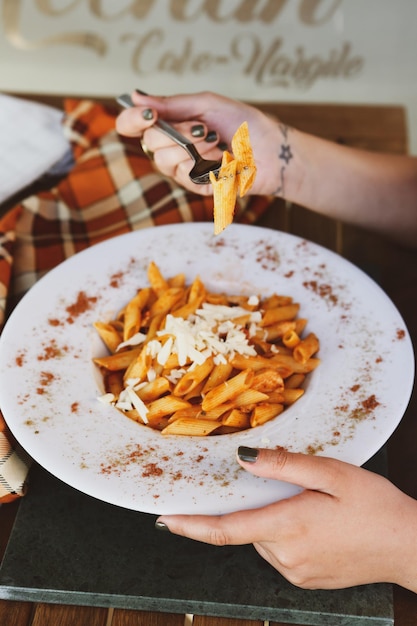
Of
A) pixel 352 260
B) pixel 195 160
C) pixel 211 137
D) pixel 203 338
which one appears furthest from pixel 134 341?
pixel 352 260

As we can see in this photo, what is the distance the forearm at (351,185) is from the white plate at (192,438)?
0.17 m

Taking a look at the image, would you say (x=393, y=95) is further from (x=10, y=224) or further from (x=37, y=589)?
(x=37, y=589)

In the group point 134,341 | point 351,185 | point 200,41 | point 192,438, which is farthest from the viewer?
point 200,41

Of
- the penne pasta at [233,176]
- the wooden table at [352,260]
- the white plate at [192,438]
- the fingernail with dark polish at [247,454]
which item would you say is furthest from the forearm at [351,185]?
the fingernail with dark polish at [247,454]

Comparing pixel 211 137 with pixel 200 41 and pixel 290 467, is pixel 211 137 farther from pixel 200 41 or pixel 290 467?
pixel 200 41

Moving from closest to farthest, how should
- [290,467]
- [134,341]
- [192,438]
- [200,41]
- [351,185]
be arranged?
1. [290,467]
2. [192,438]
3. [134,341]
4. [351,185]
5. [200,41]

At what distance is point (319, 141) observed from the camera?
1.43 meters

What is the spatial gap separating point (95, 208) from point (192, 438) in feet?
2.23

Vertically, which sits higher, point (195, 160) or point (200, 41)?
point (200, 41)

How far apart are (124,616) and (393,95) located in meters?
2.26

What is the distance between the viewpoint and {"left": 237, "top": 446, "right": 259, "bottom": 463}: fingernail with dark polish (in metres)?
0.86

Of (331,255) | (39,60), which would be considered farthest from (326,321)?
(39,60)

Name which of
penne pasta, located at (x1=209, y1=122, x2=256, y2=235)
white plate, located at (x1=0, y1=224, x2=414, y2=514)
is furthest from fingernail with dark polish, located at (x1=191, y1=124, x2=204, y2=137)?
penne pasta, located at (x1=209, y1=122, x2=256, y2=235)

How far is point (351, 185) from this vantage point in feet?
4.66
